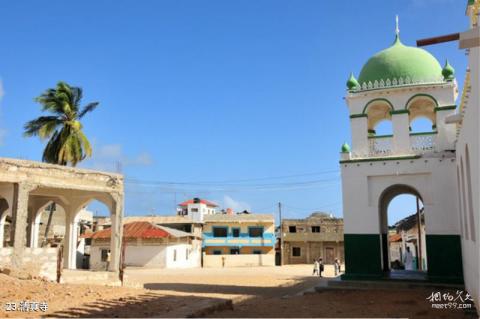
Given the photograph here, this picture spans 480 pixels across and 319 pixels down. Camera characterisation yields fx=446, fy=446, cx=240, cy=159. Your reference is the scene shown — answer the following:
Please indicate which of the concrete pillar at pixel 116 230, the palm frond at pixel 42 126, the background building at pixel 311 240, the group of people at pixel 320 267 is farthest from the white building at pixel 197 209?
the concrete pillar at pixel 116 230

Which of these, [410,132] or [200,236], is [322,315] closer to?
[410,132]

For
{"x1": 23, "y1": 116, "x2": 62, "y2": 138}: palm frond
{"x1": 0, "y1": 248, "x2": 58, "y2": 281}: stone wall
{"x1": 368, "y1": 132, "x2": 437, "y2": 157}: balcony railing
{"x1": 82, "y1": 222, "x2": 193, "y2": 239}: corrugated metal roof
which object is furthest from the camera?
{"x1": 82, "y1": 222, "x2": 193, "y2": 239}: corrugated metal roof

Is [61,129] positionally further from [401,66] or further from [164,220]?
[164,220]

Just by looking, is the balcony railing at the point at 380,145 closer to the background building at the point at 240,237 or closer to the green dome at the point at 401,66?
the green dome at the point at 401,66

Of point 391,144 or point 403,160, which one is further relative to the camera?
point 391,144

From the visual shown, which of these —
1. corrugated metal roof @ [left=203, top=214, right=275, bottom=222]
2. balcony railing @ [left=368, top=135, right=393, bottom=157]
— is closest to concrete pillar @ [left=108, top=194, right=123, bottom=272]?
balcony railing @ [left=368, top=135, right=393, bottom=157]

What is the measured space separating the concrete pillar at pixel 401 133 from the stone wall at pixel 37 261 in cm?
1393

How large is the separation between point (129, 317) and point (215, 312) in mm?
2231

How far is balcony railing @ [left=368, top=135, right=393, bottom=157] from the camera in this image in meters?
18.0

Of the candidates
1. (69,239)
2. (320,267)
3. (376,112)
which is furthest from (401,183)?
(69,239)

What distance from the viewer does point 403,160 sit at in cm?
1739

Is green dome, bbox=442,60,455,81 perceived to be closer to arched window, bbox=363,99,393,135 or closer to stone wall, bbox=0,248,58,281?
arched window, bbox=363,99,393,135

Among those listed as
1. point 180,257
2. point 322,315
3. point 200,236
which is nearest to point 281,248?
point 200,236

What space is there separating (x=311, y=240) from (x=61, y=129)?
29.6 m
